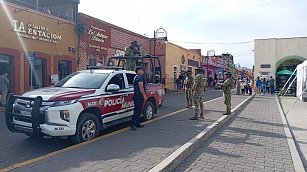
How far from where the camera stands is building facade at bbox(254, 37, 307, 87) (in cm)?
3309

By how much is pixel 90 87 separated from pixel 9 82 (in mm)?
8611

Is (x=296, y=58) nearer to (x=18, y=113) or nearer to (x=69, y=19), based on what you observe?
(x=69, y=19)

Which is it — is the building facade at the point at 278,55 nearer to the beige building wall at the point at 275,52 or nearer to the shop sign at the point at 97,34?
the beige building wall at the point at 275,52

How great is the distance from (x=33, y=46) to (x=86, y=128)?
32.0 ft

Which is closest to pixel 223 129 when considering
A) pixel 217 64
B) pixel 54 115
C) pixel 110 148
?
pixel 110 148

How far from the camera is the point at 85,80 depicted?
24.6ft

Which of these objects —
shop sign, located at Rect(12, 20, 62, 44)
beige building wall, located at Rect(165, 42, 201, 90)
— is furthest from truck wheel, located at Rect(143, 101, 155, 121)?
beige building wall, located at Rect(165, 42, 201, 90)

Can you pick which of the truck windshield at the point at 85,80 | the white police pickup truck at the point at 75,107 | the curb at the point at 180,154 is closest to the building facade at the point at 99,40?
the truck windshield at the point at 85,80

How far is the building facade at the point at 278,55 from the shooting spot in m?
33.1

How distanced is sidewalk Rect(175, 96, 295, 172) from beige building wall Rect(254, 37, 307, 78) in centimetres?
2628

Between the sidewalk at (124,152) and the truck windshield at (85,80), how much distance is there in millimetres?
1372

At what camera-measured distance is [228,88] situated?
440 inches

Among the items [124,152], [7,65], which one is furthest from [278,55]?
[124,152]

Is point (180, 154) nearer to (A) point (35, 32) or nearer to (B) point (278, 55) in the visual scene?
(A) point (35, 32)
